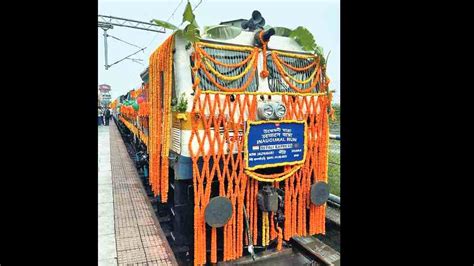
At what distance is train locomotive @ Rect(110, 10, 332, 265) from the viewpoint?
374cm

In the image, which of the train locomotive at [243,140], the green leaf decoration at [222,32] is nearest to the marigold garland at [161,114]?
the train locomotive at [243,140]

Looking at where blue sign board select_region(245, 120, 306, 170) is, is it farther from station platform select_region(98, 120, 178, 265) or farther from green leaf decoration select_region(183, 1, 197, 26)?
station platform select_region(98, 120, 178, 265)

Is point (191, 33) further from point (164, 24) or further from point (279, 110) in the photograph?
point (279, 110)

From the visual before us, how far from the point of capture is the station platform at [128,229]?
12.8 feet

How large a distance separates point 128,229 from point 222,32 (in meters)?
3.15

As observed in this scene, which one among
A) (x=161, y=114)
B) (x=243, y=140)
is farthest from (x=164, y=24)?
(x=243, y=140)

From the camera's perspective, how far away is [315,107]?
15.0 feet

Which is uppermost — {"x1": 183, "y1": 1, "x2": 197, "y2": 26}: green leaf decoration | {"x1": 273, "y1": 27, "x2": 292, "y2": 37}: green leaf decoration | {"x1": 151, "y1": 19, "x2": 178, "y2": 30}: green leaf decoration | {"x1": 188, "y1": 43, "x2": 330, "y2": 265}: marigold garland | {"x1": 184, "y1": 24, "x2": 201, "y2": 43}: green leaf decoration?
{"x1": 273, "y1": 27, "x2": 292, "y2": 37}: green leaf decoration

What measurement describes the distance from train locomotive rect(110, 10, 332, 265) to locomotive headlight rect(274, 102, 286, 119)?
14 mm

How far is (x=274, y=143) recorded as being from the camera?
13.3 ft

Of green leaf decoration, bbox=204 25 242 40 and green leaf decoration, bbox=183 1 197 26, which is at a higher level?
green leaf decoration, bbox=183 1 197 26

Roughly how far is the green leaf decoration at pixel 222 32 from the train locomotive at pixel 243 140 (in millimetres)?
61

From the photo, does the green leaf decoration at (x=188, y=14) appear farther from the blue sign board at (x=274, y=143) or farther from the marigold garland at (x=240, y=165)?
the blue sign board at (x=274, y=143)

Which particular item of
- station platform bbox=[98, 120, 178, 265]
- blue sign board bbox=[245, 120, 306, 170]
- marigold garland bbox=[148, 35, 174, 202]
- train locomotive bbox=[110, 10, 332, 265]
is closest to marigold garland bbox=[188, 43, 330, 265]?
train locomotive bbox=[110, 10, 332, 265]
